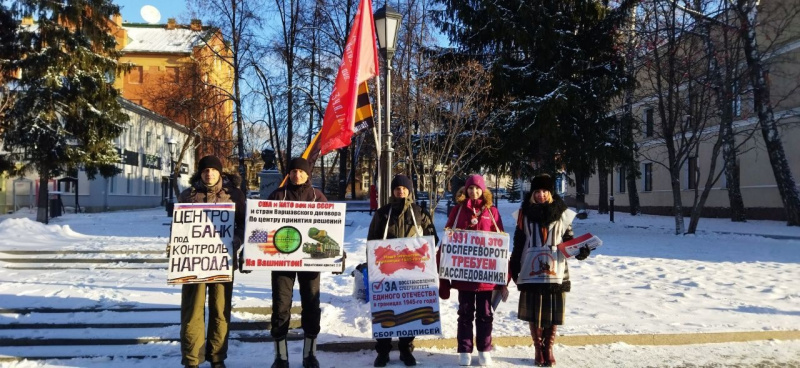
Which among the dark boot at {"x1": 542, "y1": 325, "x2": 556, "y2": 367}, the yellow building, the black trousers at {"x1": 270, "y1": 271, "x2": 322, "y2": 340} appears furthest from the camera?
the yellow building

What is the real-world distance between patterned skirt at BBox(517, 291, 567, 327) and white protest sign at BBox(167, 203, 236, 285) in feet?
9.41

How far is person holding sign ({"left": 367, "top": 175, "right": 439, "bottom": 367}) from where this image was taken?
5.48 m

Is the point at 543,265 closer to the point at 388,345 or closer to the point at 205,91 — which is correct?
the point at 388,345

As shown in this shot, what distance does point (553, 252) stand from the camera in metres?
5.41

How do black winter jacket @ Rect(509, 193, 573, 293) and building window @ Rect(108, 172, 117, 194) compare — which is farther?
building window @ Rect(108, 172, 117, 194)

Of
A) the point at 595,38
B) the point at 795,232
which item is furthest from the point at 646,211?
the point at 595,38

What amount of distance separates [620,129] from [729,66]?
13.1 feet

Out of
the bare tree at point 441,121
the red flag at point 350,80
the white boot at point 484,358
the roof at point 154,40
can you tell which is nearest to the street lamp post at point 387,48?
the red flag at point 350,80

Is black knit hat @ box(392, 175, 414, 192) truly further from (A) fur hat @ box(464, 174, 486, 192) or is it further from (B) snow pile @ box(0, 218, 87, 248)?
(B) snow pile @ box(0, 218, 87, 248)

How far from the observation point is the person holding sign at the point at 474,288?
211 inches

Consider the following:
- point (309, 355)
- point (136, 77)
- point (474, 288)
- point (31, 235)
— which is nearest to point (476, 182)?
point (474, 288)

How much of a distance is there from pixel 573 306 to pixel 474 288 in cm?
300

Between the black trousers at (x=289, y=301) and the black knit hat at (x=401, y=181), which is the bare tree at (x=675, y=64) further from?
the black trousers at (x=289, y=301)

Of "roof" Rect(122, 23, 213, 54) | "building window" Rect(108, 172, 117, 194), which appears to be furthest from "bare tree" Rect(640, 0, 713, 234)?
"roof" Rect(122, 23, 213, 54)
